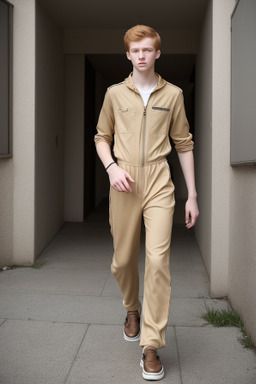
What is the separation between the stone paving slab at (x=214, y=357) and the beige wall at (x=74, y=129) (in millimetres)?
5431

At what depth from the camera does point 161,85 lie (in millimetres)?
3045

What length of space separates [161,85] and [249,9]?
1.21 m

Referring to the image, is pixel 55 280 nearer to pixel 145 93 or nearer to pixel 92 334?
pixel 92 334

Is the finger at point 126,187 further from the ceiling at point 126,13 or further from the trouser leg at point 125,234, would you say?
the ceiling at point 126,13

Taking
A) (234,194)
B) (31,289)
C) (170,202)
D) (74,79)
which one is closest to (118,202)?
(170,202)

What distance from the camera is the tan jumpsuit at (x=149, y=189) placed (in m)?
2.88

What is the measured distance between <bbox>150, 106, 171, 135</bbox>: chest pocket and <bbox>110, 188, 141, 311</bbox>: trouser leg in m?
0.41

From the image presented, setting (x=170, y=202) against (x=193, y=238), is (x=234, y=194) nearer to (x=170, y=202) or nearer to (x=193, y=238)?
(x=170, y=202)

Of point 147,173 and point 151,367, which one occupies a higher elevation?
point 147,173

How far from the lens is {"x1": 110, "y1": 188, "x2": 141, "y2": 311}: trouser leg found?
121 inches

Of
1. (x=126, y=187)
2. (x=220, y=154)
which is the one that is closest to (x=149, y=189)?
(x=126, y=187)

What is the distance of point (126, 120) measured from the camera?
303 centimetres

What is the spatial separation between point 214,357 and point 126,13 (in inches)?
196

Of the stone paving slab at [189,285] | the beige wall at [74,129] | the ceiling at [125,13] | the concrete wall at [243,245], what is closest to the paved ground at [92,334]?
the stone paving slab at [189,285]
